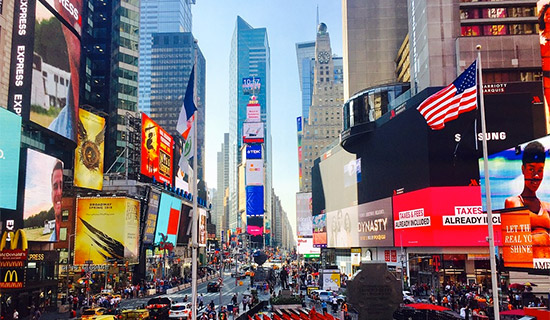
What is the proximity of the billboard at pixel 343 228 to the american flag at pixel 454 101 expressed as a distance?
71459 mm

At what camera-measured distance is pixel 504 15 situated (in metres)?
70.3

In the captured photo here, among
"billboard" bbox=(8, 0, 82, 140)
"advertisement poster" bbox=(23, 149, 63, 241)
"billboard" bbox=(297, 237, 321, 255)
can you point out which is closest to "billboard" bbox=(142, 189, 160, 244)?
"billboard" bbox=(8, 0, 82, 140)

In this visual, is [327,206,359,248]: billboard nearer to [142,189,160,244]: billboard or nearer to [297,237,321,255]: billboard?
[297,237,321,255]: billboard


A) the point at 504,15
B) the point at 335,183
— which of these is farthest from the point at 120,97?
the point at 504,15

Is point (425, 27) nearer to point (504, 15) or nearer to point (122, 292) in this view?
point (504, 15)

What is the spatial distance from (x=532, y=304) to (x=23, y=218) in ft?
139

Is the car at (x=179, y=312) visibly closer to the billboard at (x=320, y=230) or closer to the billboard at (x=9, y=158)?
the billboard at (x=9, y=158)

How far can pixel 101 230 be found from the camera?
69.1 meters

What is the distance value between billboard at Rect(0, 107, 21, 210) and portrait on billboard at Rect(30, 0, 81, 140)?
6741mm

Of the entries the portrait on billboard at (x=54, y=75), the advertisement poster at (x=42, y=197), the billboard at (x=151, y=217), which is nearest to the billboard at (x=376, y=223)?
the billboard at (x=151, y=217)

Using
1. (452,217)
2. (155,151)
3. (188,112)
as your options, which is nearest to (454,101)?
(188,112)

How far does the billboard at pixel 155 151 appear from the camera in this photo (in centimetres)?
7738

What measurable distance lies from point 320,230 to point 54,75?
8426cm

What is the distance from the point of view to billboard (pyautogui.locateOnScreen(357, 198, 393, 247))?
76.6m
